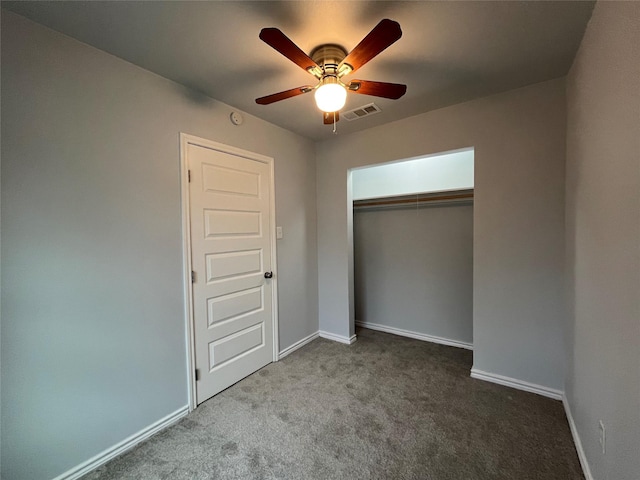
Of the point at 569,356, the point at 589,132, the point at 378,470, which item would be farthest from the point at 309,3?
the point at 569,356

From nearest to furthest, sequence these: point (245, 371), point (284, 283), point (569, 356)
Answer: point (569, 356), point (245, 371), point (284, 283)

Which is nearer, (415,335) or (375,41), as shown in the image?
(375,41)

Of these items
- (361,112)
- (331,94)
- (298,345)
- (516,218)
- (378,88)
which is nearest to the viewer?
(331,94)

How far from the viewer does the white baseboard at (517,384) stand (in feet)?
6.91

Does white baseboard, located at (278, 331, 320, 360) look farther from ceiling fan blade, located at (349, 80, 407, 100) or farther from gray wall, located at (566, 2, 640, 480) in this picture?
ceiling fan blade, located at (349, 80, 407, 100)

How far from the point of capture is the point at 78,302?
1525 millimetres

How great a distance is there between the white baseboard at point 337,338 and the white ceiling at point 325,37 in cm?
265

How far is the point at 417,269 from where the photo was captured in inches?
132

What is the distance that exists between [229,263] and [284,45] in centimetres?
172

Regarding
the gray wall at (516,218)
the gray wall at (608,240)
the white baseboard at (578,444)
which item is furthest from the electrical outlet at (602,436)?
the gray wall at (516,218)

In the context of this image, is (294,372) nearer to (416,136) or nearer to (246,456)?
(246,456)

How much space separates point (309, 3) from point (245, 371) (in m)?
2.77

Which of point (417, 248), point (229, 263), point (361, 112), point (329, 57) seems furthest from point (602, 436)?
point (361, 112)

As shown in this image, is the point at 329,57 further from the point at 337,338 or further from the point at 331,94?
the point at 337,338
